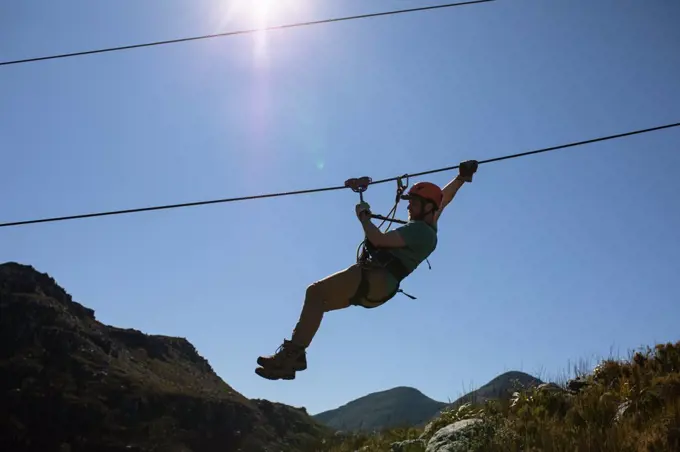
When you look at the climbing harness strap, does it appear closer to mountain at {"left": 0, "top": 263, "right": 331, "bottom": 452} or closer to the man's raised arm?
the man's raised arm

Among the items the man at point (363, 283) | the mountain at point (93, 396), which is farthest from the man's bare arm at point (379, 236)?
the mountain at point (93, 396)

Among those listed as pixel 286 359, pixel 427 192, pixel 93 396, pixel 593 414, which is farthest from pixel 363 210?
pixel 93 396

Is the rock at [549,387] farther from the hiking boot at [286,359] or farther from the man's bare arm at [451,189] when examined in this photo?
the hiking boot at [286,359]

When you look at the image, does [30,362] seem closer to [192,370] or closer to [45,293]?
[45,293]

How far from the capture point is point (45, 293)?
523ft

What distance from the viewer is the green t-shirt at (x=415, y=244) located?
6.77 metres

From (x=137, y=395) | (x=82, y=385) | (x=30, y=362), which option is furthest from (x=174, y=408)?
(x=30, y=362)

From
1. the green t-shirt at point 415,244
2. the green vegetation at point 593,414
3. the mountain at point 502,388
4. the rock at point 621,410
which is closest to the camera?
the green t-shirt at point 415,244

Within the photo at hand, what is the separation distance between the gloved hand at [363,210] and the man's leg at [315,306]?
56 cm

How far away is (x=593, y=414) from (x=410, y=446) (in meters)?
3.25

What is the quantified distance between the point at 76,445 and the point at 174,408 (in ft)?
78.9

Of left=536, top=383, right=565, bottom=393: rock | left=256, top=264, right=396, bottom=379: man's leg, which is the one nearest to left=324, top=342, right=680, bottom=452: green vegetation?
left=536, top=383, right=565, bottom=393: rock

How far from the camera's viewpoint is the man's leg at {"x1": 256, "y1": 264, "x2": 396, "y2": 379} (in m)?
6.47

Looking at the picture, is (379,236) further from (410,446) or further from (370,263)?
(410,446)
